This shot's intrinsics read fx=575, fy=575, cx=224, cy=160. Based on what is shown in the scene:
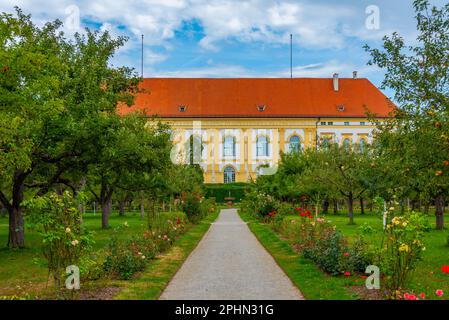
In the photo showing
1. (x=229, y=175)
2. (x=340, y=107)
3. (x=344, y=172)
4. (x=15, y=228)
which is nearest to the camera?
(x=15, y=228)

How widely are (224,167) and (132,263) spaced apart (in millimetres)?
69598

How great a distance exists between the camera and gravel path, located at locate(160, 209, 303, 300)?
9.47m

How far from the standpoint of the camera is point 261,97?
80.4 metres

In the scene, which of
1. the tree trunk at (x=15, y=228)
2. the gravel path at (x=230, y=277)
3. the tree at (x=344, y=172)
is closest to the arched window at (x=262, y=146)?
the tree at (x=344, y=172)

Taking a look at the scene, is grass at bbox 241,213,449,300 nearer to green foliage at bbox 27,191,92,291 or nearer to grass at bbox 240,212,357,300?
grass at bbox 240,212,357,300

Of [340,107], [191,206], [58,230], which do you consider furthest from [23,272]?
[340,107]

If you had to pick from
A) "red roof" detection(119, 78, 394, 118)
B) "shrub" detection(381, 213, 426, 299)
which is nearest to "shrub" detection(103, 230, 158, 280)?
"shrub" detection(381, 213, 426, 299)

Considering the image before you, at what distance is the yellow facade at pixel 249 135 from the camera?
79062 millimetres

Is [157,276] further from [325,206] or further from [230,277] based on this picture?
[325,206]

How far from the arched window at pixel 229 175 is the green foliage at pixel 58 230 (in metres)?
71.6

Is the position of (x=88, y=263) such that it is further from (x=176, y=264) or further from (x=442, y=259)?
(x=442, y=259)

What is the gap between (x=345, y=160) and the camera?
3022cm

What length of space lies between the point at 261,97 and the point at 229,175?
38.9 feet

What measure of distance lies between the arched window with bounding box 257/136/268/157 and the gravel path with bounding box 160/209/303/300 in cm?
6347
